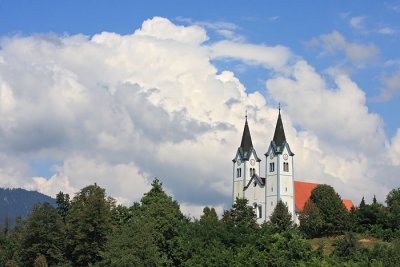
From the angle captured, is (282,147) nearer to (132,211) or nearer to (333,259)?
(132,211)

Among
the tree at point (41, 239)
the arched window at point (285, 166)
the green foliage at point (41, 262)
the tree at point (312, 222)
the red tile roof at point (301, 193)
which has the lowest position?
the green foliage at point (41, 262)

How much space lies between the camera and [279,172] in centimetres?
11094

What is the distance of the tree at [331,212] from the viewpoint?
93.1m

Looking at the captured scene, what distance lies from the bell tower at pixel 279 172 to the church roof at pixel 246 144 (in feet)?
16.1

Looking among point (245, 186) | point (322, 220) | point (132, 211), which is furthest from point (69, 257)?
point (245, 186)

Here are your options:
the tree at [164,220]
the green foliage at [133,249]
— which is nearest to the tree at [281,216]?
the tree at [164,220]

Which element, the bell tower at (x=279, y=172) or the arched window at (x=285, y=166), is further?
the arched window at (x=285, y=166)

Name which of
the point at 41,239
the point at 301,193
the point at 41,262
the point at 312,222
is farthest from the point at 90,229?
the point at 301,193

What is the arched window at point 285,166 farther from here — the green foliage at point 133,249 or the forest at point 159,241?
the green foliage at point 133,249

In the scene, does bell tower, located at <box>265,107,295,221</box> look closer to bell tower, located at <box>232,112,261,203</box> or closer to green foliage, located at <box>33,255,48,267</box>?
bell tower, located at <box>232,112,261,203</box>

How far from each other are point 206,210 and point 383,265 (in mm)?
40814

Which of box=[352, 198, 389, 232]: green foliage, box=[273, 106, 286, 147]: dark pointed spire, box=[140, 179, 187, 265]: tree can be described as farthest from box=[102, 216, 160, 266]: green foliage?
box=[273, 106, 286, 147]: dark pointed spire

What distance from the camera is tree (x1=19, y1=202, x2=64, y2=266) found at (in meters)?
73.0

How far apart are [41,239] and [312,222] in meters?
37.6
